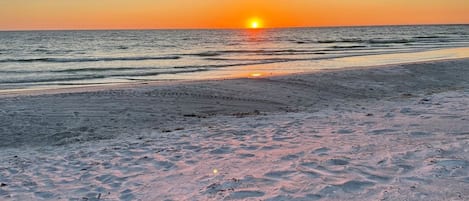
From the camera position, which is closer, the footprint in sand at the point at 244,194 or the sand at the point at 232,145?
the footprint in sand at the point at 244,194

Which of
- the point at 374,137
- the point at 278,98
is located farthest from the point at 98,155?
the point at 278,98

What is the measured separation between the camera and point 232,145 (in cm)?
720

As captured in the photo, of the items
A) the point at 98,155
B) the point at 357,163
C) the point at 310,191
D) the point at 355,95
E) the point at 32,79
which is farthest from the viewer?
the point at 32,79

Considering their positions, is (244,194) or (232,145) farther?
(232,145)

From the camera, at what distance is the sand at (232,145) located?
5.12m

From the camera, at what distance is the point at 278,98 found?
13.0 meters

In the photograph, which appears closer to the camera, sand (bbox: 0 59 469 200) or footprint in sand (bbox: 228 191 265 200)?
footprint in sand (bbox: 228 191 265 200)

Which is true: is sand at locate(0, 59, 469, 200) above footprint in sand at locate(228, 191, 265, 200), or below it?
above

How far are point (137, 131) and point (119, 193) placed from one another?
4.11 metres

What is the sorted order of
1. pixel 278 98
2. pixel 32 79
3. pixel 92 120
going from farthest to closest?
pixel 32 79
pixel 278 98
pixel 92 120

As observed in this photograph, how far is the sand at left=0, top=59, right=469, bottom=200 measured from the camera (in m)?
5.12

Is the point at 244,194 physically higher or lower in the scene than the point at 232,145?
lower

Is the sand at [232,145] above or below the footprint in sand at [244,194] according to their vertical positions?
above

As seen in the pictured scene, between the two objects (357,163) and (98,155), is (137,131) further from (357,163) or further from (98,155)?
(357,163)
